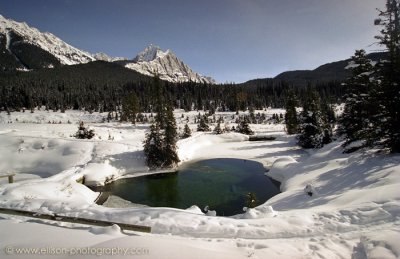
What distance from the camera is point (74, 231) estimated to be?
11.8 m

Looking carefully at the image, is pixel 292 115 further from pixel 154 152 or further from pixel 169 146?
pixel 154 152

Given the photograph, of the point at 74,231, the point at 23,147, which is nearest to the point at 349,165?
the point at 74,231

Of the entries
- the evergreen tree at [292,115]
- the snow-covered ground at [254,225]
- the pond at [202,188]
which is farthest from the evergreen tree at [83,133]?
the evergreen tree at [292,115]

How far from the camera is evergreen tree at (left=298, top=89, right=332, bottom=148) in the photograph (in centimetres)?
4628

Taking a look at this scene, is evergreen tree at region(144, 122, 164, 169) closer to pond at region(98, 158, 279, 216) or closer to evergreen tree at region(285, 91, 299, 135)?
pond at region(98, 158, 279, 216)

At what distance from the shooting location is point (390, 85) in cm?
2175

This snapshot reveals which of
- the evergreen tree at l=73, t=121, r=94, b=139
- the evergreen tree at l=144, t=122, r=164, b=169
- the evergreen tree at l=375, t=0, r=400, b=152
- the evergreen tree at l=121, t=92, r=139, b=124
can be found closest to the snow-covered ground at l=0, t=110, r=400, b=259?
the evergreen tree at l=375, t=0, r=400, b=152

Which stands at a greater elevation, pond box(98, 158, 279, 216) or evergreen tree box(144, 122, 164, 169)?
evergreen tree box(144, 122, 164, 169)

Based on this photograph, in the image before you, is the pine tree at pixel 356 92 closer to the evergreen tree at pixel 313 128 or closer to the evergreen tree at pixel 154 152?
the evergreen tree at pixel 313 128

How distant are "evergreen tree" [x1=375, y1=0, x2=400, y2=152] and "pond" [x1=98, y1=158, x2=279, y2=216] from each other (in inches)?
453

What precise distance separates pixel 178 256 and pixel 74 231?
5421mm

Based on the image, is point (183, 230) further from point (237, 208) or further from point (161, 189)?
point (161, 189)

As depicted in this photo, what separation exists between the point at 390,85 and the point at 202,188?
1971 cm

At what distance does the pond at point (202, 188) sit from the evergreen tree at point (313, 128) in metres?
11.6
